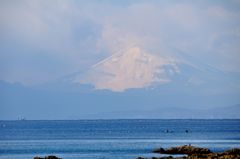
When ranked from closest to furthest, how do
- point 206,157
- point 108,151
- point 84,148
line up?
1. point 206,157
2. point 108,151
3. point 84,148

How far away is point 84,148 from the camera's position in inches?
4323

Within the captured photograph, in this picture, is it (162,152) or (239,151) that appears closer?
(239,151)

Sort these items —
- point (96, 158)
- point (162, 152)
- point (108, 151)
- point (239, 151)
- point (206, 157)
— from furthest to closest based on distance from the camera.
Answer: point (108, 151) → point (162, 152) → point (96, 158) → point (239, 151) → point (206, 157)

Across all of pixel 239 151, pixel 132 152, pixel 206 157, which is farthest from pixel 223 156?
pixel 132 152

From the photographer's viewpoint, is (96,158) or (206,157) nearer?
(206,157)

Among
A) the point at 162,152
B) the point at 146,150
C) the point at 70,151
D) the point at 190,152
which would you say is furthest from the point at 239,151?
the point at 70,151

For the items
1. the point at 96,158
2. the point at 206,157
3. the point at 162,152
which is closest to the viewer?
the point at 206,157

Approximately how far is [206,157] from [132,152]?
2754 cm

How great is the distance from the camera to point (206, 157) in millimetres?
72375

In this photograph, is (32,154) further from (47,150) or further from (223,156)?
(223,156)

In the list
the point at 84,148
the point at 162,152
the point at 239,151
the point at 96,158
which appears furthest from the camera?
the point at 84,148

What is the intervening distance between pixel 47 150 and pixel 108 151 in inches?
452

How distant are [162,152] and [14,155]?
20.8 meters

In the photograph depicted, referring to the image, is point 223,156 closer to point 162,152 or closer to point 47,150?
point 162,152
